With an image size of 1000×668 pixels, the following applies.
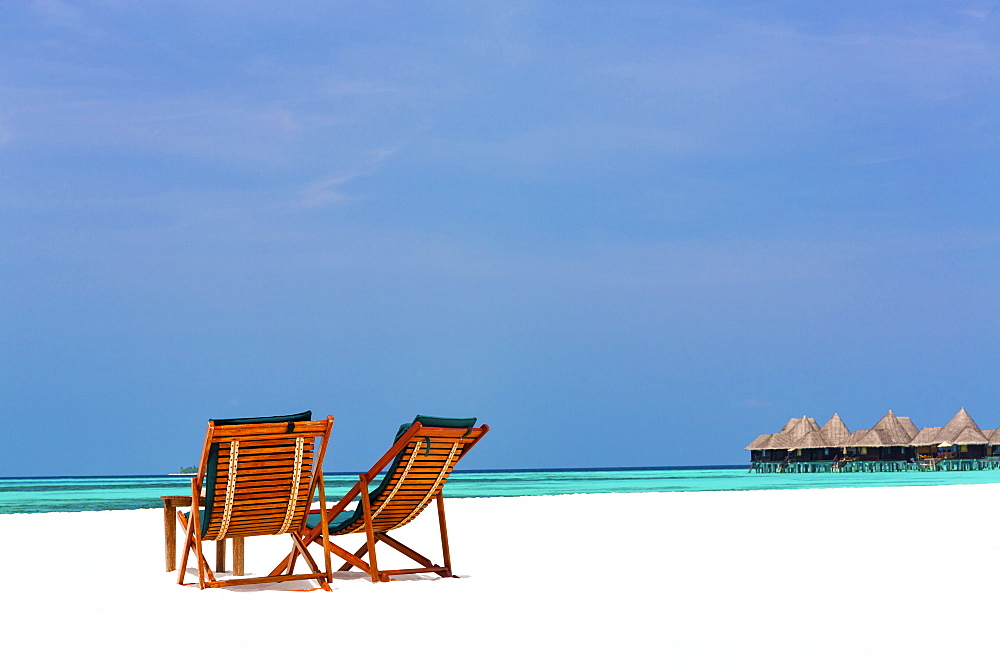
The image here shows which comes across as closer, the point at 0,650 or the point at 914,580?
the point at 0,650

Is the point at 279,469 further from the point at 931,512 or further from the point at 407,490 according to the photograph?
the point at 931,512

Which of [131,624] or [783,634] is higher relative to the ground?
[131,624]

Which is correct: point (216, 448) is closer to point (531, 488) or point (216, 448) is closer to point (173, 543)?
point (173, 543)

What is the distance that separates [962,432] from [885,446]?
10.9 feet

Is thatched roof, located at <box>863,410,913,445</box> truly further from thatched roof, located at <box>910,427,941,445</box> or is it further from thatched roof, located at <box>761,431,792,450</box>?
thatched roof, located at <box>761,431,792,450</box>

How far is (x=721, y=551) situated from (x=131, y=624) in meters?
4.36

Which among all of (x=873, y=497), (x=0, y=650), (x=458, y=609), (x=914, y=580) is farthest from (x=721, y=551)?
(x=873, y=497)

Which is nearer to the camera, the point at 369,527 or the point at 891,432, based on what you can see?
the point at 369,527

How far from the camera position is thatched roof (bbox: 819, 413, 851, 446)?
174 ft

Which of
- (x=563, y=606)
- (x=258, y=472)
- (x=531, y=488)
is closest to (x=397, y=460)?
(x=258, y=472)

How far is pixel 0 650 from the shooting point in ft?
13.6

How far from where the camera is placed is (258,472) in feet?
18.9

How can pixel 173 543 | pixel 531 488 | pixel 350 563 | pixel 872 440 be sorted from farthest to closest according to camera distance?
1. pixel 872 440
2. pixel 531 488
3. pixel 173 543
4. pixel 350 563

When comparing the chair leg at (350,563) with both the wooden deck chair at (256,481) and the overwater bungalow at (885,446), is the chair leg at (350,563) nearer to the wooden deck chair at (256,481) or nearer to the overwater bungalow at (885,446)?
the wooden deck chair at (256,481)
